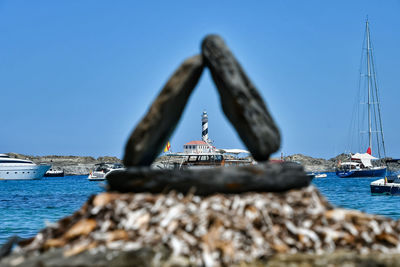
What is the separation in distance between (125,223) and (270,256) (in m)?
1.57

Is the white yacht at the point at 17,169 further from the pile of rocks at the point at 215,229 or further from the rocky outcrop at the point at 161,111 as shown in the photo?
the pile of rocks at the point at 215,229

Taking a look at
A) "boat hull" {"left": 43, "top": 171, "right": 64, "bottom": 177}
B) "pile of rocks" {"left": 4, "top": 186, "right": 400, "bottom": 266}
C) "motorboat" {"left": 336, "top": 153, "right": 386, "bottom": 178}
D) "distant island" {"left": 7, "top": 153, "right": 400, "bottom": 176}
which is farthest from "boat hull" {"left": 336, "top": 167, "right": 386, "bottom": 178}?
"boat hull" {"left": 43, "top": 171, "right": 64, "bottom": 177}

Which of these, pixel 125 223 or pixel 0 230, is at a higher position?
pixel 125 223

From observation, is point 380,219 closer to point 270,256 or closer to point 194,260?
point 270,256

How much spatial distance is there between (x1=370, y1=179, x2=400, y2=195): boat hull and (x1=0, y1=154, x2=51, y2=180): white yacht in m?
66.1

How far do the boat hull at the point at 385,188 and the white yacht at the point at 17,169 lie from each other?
66067mm

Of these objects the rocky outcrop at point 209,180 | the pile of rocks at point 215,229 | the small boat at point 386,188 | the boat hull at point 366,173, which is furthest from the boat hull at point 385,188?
the boat hull at point 366,173

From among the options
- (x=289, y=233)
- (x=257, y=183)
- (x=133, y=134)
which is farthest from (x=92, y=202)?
(x=289, y=233)

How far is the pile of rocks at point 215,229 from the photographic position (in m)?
4.80

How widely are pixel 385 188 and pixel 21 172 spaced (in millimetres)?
69761

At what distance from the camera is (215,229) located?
4918 mm

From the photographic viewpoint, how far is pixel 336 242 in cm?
511

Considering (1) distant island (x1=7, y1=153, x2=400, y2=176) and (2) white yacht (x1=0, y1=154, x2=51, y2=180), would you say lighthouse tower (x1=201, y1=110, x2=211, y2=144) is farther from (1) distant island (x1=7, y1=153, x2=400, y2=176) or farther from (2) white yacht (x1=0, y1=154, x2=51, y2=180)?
(1) distant island (x1=7, y1=153, x2=400, y2=176)

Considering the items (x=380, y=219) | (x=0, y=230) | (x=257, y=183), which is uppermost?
(x=257, y=183)
